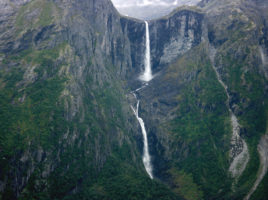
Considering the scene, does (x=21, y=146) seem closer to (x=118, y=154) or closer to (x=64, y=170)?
(x=64, y=170)

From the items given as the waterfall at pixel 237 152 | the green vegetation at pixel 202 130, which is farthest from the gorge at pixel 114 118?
the green vegetation at pixel 202 130

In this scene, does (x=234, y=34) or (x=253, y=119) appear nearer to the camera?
(x=253, y=119)

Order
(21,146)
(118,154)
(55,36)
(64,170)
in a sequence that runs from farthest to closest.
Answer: (55,36)
(118,154)
(64,170)
(21,146)

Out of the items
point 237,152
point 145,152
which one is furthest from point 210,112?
point 145,152

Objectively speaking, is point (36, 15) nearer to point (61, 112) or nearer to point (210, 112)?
point (61, 112)

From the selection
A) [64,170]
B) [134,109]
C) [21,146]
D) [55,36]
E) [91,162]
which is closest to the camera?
[21,146]

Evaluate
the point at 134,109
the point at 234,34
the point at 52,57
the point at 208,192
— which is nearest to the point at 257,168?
the point at 208,192

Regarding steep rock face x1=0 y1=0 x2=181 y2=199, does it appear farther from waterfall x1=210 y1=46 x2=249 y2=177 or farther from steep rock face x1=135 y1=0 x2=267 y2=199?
waterfall x1=210 y1=46 x2=249 y2=177

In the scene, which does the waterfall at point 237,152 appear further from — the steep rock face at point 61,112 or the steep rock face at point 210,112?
the steep rock face at point 61,112
